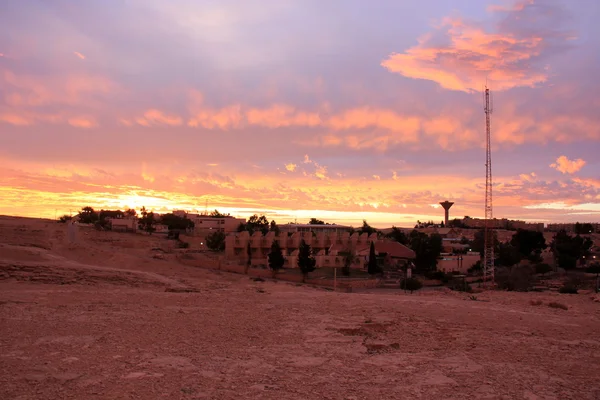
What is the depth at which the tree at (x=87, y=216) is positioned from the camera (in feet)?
314

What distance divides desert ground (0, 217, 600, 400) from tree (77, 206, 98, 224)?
8253 cm

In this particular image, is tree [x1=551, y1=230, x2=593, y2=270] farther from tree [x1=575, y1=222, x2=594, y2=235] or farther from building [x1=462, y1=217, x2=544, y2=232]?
building [x1=462, y1=217, x2=544, y2=232]

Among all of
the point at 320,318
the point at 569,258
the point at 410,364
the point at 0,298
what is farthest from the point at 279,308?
the point at 569,258

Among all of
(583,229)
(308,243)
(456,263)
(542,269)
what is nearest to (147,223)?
(308,243)

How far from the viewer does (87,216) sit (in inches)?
3807

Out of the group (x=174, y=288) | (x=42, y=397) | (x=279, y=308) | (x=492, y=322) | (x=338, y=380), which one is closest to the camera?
(x=42, y=397)

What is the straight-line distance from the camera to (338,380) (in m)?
8.60

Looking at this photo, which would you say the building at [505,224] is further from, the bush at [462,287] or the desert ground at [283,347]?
the desert ground at [283,347]

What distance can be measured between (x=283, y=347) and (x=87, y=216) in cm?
9454

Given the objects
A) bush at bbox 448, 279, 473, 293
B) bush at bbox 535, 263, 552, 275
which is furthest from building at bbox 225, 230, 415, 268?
bush at bbox 448, 279, 473, 293

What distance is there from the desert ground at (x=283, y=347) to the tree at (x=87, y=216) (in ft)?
271

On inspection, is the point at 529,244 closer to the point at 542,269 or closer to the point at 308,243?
the point at 542,269

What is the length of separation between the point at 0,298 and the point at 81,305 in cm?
255

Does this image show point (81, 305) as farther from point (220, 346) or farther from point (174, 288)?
point (220, 346)
